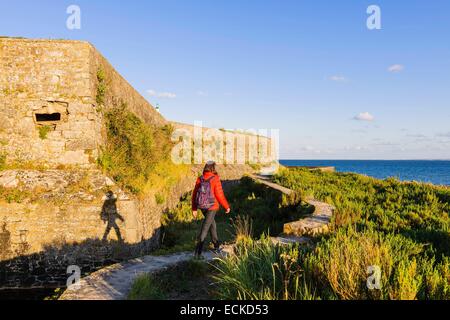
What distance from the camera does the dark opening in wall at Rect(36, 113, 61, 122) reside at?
8328mm

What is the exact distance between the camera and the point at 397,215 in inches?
355

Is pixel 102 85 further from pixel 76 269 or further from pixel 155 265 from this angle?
pixel 155 265

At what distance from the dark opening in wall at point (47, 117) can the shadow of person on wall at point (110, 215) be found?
253 cm

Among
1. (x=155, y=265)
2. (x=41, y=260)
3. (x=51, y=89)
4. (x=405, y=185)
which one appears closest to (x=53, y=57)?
(x=51, y=89)

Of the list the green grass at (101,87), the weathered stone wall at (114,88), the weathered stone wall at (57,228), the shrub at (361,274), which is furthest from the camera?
the green grass at (101,87)

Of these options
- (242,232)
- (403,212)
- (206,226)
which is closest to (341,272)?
(206,226)

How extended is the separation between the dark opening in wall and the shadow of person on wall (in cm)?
253

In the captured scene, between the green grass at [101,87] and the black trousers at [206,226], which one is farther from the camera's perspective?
the green grass at [101,87]

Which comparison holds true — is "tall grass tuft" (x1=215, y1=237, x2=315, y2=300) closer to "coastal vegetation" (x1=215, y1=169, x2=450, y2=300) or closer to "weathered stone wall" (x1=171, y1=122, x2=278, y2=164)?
"coastal vegetation" (x1=215, y1=169, x2=450, y2=300)

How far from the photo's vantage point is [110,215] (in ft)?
25.7

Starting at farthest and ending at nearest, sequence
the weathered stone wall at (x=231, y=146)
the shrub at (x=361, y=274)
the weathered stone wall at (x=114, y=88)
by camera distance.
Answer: the weathered stone wall at (x=231, y=146) < the weathered stone wall at (x=114, y=88) < the shrub at (x=361, y=274)

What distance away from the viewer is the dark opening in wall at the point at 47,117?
8.33m

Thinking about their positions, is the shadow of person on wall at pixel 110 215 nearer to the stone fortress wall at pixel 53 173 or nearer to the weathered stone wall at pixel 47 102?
the stone fortress wall at pixel 53 173

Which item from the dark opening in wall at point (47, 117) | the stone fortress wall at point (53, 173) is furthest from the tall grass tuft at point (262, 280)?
the dark opening in wall at point (47, 117)
